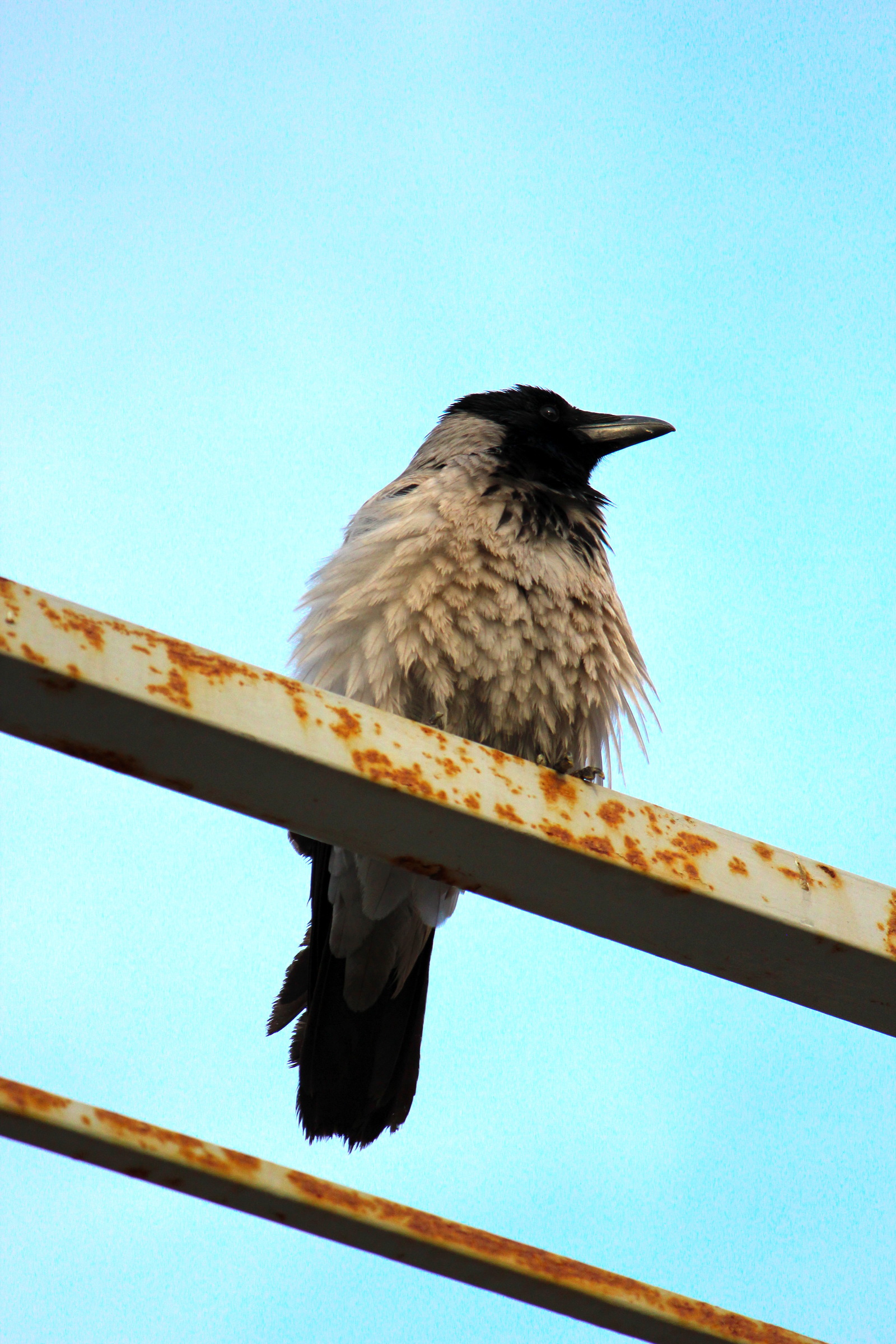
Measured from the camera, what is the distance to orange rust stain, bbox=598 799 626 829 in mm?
1632

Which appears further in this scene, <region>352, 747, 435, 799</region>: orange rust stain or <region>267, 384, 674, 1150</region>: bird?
<region>267, 384, 674, 1150</region>: bird

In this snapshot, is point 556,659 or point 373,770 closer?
point 373,770

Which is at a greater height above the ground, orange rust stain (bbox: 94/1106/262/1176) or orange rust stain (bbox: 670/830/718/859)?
orange rust stain (bbox: 670/830/718/859)

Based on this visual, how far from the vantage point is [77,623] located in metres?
1.46

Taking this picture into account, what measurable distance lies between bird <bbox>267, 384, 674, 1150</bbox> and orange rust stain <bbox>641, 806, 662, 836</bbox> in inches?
54.2

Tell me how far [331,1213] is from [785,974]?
2.10 feet

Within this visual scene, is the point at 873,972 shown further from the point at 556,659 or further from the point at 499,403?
the point at 499,403

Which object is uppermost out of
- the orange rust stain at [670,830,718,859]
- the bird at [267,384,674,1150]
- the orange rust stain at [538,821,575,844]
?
the bird at [267,384,674,1150]

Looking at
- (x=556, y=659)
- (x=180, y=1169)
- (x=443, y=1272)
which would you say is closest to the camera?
(x=180, y=1169)

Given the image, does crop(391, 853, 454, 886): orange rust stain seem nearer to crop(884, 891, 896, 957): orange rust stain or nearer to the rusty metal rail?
the rusty metal rail

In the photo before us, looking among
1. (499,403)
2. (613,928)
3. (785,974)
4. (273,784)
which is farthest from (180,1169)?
(499,403)

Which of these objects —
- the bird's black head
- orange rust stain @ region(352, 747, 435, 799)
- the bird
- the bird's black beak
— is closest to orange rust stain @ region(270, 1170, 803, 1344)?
orange rust stain @ region(352, 747, 435, 799)

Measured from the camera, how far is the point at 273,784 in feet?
5.03

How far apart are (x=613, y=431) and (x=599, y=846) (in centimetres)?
305
